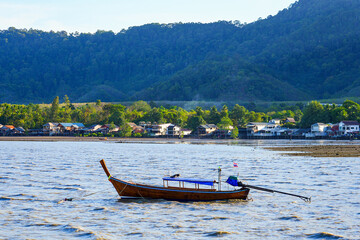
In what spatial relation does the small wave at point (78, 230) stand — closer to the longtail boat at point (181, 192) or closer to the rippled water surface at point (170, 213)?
the rippled water surface at point (170, 213)

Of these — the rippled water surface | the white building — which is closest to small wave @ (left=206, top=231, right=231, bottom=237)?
the rippled water surface

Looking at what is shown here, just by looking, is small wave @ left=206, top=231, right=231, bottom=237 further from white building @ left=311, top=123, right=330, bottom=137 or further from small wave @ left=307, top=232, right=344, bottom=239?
white building @ left=311, top=123, right=330, bottom=137

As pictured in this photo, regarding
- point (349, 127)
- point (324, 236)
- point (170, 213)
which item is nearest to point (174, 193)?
point (170, 213)

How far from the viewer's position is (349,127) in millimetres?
181500

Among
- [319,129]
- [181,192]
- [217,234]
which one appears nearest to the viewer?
[217,234]

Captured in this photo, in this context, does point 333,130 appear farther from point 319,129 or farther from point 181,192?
point 181,192

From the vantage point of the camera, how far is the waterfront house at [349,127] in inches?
7146

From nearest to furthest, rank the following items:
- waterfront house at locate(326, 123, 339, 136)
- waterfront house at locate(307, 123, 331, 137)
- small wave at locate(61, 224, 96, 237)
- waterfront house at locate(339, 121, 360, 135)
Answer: small wave at locate(61, 224, 96, 237) → waterfront house at locate(339, 121, 360, 135) → waterfront house at locate(326, 123, 339, 136) → waterfront house at locate(307, 123, 331, 137)

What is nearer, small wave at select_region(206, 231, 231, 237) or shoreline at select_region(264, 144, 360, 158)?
small wave at select_region(206, 231, 231, 237)

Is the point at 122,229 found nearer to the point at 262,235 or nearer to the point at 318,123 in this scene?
the point at 262,235

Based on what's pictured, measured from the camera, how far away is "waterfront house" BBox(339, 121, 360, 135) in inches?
7146

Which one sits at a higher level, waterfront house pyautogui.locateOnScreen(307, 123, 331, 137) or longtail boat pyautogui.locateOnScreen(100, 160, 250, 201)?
waterfront house pyautogui.locateOnScreen(307, 123, 331, 137)

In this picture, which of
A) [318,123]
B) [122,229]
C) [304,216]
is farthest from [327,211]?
[318,123]

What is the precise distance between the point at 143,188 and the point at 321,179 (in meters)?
24.3
